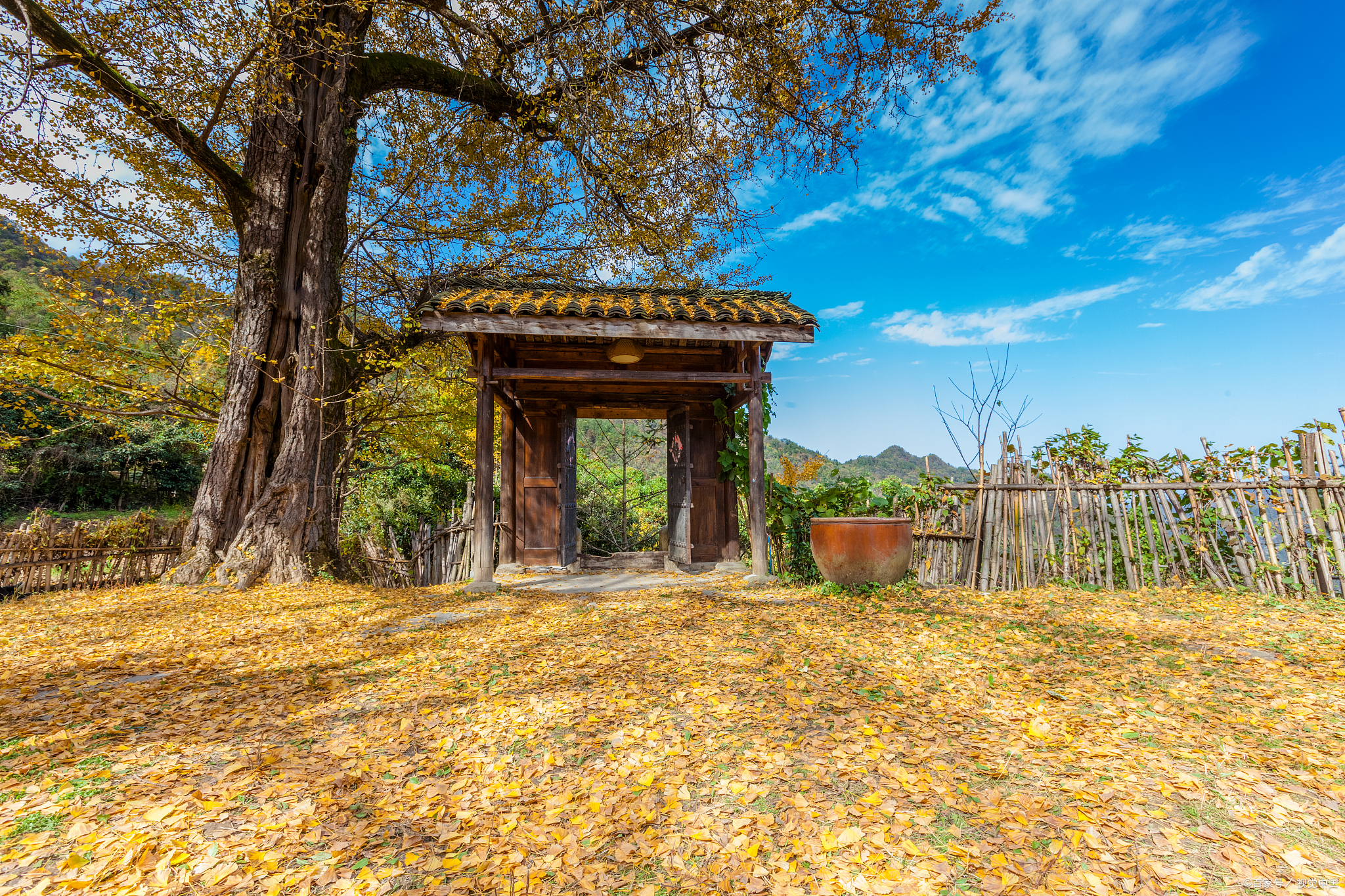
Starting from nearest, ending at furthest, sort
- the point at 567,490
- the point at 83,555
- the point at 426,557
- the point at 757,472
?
the point at 757,472
the point at 83,555
the point at 567,490
the point at 426,557

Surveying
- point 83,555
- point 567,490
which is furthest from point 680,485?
point 83,555

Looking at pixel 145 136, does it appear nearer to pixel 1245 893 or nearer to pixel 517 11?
pixel 517 11

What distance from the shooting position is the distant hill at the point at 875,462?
2289 cm

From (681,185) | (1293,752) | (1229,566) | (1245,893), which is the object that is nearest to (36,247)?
(681,185)

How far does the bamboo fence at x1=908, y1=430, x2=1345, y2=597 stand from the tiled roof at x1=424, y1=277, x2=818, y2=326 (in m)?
3.09

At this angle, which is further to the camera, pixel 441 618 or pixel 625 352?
pixel 625 352

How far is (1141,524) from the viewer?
6133mm

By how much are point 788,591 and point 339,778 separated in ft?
14.7

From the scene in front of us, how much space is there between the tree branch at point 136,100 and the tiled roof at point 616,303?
2.60 m

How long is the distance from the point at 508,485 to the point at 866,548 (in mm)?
4943

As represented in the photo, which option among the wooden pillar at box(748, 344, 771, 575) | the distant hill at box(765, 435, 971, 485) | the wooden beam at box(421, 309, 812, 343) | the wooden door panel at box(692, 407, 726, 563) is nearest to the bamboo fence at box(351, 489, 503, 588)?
the wooden door panel at box(692, 407, 726, 563)

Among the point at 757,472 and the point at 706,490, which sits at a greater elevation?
the point at 757,472

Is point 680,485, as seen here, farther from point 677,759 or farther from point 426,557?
point 677,759

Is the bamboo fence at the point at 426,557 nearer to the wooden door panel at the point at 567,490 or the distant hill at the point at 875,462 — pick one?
the wooden door panel at the point at 567,490
